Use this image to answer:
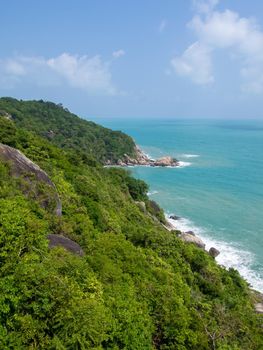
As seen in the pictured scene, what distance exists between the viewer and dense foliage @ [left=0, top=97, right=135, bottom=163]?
79562 millimetres

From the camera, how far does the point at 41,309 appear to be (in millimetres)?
9984

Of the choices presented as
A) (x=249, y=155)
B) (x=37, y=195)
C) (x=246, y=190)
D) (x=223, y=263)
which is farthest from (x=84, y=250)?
(x=249, y=155)

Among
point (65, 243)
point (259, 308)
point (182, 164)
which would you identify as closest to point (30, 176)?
point (65, 243)

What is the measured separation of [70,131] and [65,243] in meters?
76.8

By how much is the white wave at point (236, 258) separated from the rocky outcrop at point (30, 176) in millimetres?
19285

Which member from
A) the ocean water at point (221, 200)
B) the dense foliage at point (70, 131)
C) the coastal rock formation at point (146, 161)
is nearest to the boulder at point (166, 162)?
the coastal rock formation at point (146, 161)

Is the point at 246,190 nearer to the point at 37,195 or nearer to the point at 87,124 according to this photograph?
the point at 37,195

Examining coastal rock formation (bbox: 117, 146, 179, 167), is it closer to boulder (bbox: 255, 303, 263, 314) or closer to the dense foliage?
the dense foliage

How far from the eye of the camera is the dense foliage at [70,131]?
261ft

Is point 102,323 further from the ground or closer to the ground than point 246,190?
further from the ground

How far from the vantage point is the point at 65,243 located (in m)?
14.5

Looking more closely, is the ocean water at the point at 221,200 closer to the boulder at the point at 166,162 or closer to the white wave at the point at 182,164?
the white wave at the point at 182,164

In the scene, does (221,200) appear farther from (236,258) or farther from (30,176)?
(30,176)

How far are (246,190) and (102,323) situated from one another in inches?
1973
